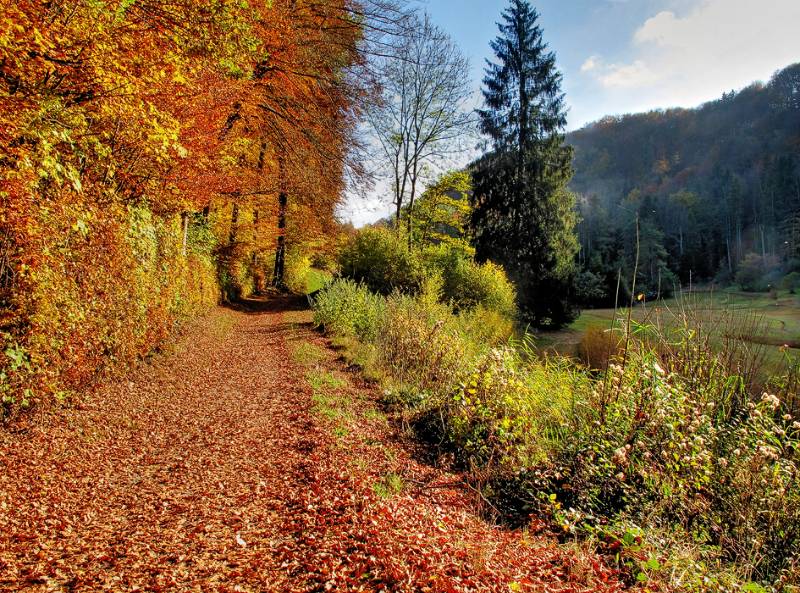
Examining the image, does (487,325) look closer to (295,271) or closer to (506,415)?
(506,415)

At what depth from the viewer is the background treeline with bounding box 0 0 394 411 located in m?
4.02

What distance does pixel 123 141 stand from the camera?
6539 mm

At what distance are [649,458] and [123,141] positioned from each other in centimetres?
808

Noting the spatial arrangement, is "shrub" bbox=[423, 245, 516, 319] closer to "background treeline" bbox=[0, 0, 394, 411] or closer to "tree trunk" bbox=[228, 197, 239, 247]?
"background treeline" bbox=[0, 0, 394, 411]

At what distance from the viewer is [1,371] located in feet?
13.0

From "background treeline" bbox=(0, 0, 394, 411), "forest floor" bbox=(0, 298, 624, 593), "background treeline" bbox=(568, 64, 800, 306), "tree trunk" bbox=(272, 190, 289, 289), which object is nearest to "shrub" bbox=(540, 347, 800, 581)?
"forest floor" bbox=(0, 298, 624, 593)

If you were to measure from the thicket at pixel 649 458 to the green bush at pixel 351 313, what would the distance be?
213 inches

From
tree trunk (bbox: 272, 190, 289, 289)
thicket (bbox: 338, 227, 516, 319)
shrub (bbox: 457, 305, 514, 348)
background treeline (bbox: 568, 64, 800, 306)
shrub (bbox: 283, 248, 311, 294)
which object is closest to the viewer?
shrub (bbox: 457, 305, 514, 348)

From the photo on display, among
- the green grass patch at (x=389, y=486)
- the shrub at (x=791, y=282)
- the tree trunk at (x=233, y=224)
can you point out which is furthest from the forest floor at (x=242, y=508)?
the shrub at (x=791, y=282)

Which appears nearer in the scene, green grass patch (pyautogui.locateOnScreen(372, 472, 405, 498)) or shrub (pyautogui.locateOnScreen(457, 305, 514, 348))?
green grass patch (pyautogui.locateOnScreen(372, 472, 405, 498))

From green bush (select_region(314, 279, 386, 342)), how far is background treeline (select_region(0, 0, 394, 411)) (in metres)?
3.49

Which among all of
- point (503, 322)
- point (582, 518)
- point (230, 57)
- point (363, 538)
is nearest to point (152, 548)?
point (363, 538)

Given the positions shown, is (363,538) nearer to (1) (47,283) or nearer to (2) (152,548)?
(2) (152,548)

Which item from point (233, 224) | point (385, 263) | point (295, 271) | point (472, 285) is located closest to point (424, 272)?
point (472, 285)
